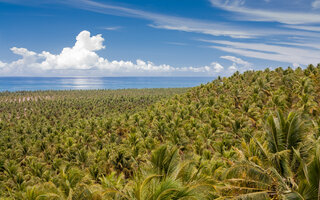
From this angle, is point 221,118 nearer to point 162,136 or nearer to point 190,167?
point 162,136

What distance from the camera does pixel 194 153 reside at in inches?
862

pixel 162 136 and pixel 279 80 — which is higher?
pixel 279 80

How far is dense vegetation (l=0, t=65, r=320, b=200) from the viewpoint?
Result: 9547mm

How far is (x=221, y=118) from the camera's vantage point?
4450cm

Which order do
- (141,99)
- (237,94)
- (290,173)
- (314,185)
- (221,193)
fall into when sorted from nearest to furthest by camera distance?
(314,185)
(221,193)
(290,173)
(237,94)
(141,99)

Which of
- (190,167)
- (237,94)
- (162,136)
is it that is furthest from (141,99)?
(190,167)

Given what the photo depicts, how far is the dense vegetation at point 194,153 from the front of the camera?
31.3ft

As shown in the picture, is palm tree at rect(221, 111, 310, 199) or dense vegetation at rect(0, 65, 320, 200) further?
dense vegetation at rect(0, 65, 320, 200)

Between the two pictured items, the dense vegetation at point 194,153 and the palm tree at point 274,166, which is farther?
the dense vegetation at point 194,153

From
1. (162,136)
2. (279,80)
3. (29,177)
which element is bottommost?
(29,177)

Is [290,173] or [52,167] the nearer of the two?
[290,173]

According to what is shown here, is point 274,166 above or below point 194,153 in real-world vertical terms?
above

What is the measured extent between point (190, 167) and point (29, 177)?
37.4 metres

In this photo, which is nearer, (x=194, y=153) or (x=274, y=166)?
(x=274, y=166)
